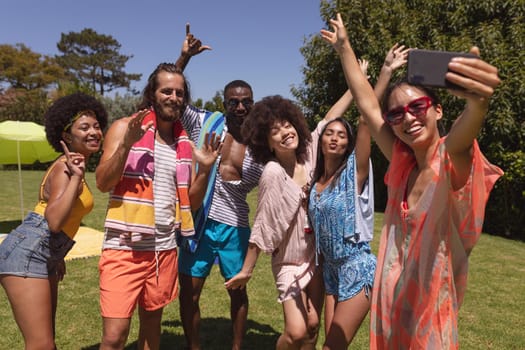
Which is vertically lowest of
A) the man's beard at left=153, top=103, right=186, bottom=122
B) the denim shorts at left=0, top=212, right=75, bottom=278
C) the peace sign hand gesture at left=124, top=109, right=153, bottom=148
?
the denim shorts at left=0, top=212, right=75, bottom=278

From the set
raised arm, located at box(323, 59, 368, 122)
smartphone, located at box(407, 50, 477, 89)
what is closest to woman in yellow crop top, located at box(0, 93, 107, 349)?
raised arm, located at box(323, 59, 368, 122)

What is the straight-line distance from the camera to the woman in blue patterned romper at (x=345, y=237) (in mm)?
2921

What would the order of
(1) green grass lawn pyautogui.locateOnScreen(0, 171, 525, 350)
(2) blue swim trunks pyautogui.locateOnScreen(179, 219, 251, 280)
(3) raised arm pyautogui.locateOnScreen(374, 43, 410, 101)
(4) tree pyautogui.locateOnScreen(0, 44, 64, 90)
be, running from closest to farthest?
(3) raised arm pyautogui.locateOnScreen(374, 43, 410, 101) < (2) blue swim trunks pyautogui.locateOnScreen(179, 219, 251, 280) < (1) green grass lawn pyautogui.locateOnScreen(0, 171, 525, 350) < (4) tree pyautogui.locateOnScreen(0, 44, 64, 90)

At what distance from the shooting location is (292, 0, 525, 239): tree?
32.8 feet

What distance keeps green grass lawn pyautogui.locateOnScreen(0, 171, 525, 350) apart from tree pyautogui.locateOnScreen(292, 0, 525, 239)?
10.4 ft

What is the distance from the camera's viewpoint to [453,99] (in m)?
10.5

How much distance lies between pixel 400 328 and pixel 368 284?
0.79 meters

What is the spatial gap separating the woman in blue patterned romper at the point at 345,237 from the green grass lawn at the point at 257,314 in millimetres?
1744

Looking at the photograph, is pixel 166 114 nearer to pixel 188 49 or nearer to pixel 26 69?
pixel 188 49

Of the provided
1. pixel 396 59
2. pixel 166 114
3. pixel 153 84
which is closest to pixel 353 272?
pixel 396 59

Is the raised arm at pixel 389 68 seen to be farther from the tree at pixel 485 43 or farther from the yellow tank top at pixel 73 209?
the tree at pixel 485 43

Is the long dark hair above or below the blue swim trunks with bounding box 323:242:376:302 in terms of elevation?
above

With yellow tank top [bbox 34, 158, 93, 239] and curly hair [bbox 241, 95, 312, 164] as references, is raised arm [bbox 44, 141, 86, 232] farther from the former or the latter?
curly hair [bbox 241, 95, 312, 164]

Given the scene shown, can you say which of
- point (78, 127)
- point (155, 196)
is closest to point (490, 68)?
point (155, 196)
